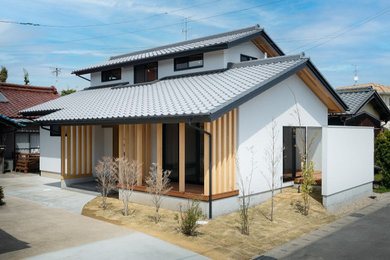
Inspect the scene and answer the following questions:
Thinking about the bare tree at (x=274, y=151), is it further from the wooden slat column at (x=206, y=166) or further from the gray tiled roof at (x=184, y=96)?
the wooden slat column at (x=206, y=166)

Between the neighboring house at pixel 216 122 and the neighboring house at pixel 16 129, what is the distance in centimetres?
410

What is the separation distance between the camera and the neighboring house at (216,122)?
9.00m

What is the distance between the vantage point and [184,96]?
10117 millimetres

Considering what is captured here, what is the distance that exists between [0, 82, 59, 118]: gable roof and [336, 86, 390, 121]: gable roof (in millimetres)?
18214

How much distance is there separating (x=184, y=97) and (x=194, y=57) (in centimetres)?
377

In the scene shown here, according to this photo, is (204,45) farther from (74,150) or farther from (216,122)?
(74,150)

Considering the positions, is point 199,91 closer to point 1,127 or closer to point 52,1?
point 52,1

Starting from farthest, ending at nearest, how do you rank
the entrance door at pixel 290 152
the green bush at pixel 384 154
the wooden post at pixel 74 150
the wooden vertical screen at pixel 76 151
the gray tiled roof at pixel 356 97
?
1. the gray tiled roof at pixel 356 97
2. the wooden post at pixel 74 150
3. the wooden vertical screen at pixel 76 151
4. the green bush at pixel 384 154
5. the entrance door at pixel 290 152

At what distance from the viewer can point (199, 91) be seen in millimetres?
10180

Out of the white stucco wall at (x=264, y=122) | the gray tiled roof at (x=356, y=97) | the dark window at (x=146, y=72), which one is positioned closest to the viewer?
the white stucco wall at (x=264, y=122)

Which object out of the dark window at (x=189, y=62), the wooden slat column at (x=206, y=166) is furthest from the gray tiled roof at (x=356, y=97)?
the wooden slat column at (x=206, y=166)

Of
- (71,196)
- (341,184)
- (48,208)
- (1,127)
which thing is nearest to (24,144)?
(1,127)

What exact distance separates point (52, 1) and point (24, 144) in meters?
9.97

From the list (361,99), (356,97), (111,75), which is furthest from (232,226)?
(356,97)
